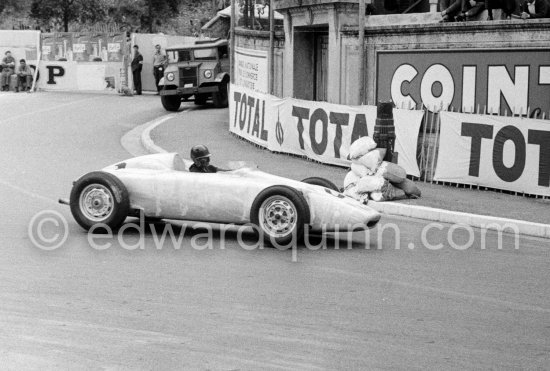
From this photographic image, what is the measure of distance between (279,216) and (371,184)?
4.08 m

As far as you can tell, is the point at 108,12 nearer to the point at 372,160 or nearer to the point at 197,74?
the point at 197,74

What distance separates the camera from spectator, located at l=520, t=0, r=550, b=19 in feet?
57.7

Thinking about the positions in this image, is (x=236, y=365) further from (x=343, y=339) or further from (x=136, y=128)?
(x=136, y=128)

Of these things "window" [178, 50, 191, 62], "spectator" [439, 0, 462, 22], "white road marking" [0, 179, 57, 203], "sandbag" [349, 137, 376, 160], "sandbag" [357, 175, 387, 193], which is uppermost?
"spectator" [439, 0, 462, 22]

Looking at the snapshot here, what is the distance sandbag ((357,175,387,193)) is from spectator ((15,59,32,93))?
26178 millimetres

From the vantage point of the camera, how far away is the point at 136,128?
2606cm

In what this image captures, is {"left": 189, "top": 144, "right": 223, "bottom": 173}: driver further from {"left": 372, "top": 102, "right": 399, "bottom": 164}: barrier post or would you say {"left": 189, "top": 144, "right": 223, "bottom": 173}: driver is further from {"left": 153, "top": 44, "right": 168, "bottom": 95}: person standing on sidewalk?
{"left": 153, "top": 44, "right": 168, "bottom": 95}: person standing on sidewalk

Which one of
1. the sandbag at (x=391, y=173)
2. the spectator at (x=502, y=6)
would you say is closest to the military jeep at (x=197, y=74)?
the spectator at (x=502, y=6)

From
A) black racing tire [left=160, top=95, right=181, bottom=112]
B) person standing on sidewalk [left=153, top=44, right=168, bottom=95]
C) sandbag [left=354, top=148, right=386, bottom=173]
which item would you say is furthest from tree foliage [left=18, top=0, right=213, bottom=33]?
sandbag [left=354, top=148, right=386, bottom=173]

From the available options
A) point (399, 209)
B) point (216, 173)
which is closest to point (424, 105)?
point (399, 209)

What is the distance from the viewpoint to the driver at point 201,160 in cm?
1117

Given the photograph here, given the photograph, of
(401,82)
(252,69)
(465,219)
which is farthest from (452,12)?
(252,69)

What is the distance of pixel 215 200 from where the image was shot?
1088cm

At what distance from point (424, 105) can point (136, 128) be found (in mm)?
9376
